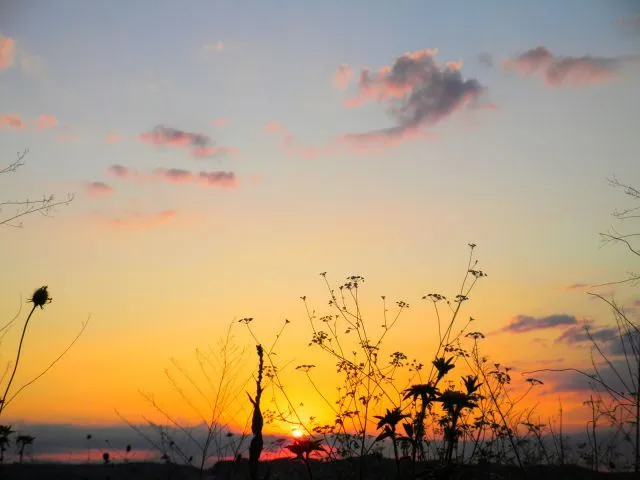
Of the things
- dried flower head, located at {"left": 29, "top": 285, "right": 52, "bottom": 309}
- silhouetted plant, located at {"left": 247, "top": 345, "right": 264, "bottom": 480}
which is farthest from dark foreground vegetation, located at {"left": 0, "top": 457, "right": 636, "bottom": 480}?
silhouetted plant, located at {"left": 247, "top": 345, "right": 264, "bottom": 480}

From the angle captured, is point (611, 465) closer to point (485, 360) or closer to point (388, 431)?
point (485, 360)

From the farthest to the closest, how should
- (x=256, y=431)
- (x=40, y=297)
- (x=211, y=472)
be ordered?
(x=211, y=472)
(x=40, y=297)
(x=256, y=431)

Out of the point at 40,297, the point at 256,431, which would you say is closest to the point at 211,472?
the point at 40,297

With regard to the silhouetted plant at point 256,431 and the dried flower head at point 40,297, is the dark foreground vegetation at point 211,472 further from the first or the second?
the silhouetted plant at point 256,431

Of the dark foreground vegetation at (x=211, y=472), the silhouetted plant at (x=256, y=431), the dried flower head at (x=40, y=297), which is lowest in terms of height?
the dark foreground vegetation at (x=211, y=472)

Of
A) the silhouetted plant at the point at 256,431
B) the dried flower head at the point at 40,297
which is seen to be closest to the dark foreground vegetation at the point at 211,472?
the dried flower head at the point at 40,297

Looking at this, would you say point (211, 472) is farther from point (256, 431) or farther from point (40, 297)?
point (256, 431)

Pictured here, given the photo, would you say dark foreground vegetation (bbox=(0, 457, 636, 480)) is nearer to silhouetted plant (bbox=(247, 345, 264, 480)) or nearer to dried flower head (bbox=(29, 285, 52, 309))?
dried flower head (bbox=(29, 285, 52, 309))

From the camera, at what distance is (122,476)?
11.9 m

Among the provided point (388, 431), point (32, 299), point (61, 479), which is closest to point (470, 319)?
point (388, 431)

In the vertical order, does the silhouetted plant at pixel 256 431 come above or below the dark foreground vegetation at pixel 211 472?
above

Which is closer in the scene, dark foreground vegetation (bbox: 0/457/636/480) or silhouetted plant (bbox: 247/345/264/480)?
silhouetted plant (bbox: 247/345/264/480)

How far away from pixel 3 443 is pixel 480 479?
6.21 m

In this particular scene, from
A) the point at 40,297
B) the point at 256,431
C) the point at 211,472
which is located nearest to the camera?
the point at 256,431
